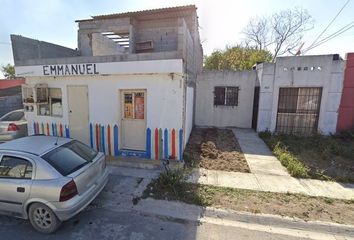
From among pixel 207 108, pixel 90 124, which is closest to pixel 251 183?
pixel 90 124

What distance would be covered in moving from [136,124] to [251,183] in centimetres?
364

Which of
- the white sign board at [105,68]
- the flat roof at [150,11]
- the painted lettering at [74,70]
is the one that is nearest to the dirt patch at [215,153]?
the white sign board at [105,68]

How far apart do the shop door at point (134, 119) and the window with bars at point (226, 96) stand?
6276 mm

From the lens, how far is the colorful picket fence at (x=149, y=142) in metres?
5.90

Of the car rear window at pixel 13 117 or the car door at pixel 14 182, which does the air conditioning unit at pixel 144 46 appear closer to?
the car rear window at pixel 13 117

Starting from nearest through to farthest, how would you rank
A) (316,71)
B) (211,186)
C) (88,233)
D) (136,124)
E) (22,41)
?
(88,233), (211,186), (136,124), (22,41), (316,71)

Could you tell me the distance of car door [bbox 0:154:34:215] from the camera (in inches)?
129

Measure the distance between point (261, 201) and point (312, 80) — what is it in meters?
7.37

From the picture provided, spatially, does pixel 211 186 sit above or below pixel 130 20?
below

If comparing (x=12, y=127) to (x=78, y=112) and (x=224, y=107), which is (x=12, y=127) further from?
(x=224, y=107)

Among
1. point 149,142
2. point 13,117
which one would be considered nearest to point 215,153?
point 149,142

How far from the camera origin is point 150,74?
18.5 ft

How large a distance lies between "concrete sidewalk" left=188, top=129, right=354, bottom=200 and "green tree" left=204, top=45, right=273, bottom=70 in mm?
16863

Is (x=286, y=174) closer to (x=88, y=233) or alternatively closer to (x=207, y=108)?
(x=88, y=233)
